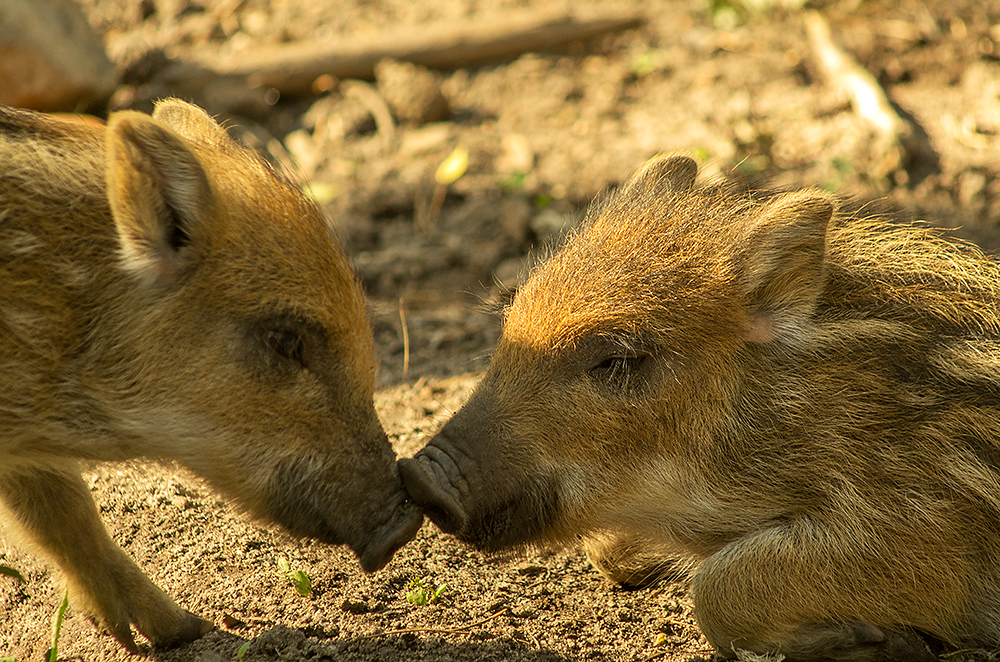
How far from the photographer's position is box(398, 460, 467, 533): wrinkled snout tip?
11.0 ft

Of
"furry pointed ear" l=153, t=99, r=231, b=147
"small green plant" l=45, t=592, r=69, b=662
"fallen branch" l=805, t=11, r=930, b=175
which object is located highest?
"furry pointed ear" l=153, t=99, r=231, b=147

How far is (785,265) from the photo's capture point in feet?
11.9

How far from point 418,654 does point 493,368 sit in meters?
1.02

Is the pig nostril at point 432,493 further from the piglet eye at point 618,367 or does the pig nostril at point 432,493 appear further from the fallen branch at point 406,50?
the fallen branch at point 406,50

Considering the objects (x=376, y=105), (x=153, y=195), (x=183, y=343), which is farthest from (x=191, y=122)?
(x=376, y=105)

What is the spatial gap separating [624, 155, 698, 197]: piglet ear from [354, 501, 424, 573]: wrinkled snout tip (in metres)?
1.64

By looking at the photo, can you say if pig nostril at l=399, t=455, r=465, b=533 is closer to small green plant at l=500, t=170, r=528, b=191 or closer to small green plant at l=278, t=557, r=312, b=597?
small green plant at l=278, t=557, r=312, b=597

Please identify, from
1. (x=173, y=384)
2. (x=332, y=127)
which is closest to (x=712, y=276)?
(x=173, y=384)

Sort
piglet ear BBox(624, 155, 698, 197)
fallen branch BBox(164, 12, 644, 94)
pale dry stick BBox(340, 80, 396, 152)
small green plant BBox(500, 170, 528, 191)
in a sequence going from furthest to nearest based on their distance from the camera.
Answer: fallen branch BBox(164, 12, 644, 94) < pale dry stick BBox(340, 80, 396, 152) < small green plant BBox(500, 170, 528, 191) < piglet ear BBox(624, 155, 698, 197)

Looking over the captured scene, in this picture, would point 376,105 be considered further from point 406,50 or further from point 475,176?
point 475,176

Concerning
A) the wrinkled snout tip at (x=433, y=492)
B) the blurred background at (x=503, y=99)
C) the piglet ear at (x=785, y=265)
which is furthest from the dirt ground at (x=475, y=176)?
the piglet ear at (x=785, y=265)

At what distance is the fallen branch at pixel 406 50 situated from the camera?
309 inches

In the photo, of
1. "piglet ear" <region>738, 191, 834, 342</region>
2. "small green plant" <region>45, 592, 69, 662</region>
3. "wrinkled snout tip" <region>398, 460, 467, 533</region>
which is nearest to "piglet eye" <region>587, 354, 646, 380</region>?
"piglet ear" <region>738, 191, 834, 342</region>

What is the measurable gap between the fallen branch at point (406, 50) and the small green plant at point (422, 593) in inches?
202
